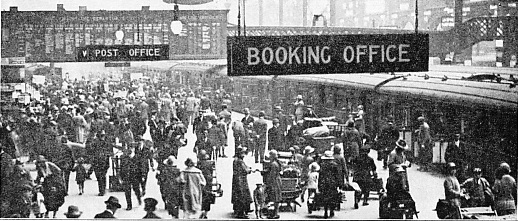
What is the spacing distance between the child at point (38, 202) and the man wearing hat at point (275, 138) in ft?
9.89

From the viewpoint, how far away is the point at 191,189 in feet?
24.2

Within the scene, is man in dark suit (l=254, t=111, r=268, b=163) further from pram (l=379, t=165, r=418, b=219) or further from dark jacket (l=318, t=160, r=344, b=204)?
pram (l=379, t=165, r=418, b=219)

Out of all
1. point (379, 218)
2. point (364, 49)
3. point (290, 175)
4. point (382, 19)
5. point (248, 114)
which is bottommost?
point (379, 218)

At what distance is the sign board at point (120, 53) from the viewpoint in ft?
25.0

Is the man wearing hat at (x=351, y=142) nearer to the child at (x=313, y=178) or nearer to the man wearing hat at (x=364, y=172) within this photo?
the man wearing hat at (x=364, y=172)

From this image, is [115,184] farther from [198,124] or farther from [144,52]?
[144,52]

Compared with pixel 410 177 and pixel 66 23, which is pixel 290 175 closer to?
pixel 410 177

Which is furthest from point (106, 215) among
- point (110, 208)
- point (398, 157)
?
point (398, 157)

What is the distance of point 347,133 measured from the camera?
834cm

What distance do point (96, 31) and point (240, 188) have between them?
2.75 m

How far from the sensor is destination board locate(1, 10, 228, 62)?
811 cm

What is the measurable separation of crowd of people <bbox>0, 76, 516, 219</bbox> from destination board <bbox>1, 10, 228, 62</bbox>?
636 mm

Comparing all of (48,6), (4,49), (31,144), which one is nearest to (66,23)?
(48,6)

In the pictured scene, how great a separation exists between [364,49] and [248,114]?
2.46m
